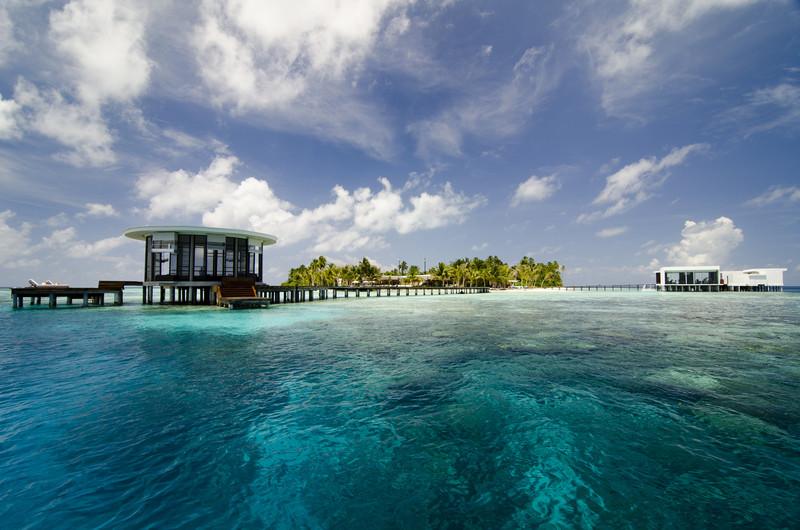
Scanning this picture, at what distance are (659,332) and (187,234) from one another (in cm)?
3706

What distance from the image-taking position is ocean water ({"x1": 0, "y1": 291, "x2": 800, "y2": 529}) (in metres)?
3.98

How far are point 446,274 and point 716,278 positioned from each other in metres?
63.6

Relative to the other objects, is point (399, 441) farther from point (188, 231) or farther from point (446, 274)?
point (446, 274)

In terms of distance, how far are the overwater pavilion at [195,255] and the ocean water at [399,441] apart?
2314cm

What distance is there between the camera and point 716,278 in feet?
266

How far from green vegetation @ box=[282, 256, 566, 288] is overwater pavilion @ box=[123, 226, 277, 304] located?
2208 inches

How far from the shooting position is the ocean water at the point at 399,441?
3.98 meters

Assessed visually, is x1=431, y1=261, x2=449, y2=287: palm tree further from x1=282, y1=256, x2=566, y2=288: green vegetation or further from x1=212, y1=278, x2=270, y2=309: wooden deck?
x1=212, y1=278, x2=270, y2=309: wooden deck

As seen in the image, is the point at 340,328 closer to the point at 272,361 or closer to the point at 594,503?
the point at 272,361

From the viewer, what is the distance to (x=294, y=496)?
4.27 meters

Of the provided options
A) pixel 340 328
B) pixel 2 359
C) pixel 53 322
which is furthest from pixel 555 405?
pixel 53 322

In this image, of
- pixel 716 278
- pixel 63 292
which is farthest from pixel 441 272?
pixel 63 292

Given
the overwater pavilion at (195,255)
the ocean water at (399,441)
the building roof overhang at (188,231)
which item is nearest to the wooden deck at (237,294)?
the overwater pavilion at (195,255)

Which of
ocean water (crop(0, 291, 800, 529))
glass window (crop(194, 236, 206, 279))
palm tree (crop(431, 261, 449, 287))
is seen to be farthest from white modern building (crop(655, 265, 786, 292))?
glass window (crop(194, 236, 206, 279))
